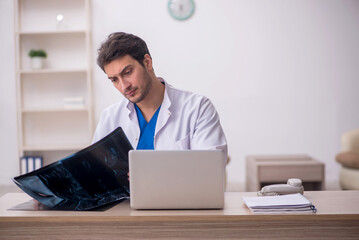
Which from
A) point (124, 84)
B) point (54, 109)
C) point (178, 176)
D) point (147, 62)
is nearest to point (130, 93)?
point (124, 84)

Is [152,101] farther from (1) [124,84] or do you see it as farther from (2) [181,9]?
(2) [181,9]

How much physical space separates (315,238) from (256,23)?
3.71 meters

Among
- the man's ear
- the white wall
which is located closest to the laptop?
the man's ear

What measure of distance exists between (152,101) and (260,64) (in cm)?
296

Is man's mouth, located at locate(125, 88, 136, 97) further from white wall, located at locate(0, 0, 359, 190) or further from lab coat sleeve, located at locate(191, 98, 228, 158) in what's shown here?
white wall, located at locate(0, 0, 359, 190)

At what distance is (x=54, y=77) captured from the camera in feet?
15.6

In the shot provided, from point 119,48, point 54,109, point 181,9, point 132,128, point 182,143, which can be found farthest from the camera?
point 181,9

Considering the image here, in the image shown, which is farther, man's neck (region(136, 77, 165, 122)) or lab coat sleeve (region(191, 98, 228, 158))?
man's neck (region(136, 77, 165, 122))

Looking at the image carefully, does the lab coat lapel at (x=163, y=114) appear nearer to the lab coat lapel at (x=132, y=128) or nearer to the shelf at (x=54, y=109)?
the lab coat lapel at (x=132, y=128)

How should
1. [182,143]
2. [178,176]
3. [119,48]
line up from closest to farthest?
1. [178,176]
2. [119,48]
3. [182,143]

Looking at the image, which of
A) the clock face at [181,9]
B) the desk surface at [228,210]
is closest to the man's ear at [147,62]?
the desk surface at [228,210]

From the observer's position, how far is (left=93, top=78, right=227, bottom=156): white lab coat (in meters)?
1.90

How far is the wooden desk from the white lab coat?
1.69 feet

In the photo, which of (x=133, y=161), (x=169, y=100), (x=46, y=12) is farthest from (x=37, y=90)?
(x=133, y=161)
